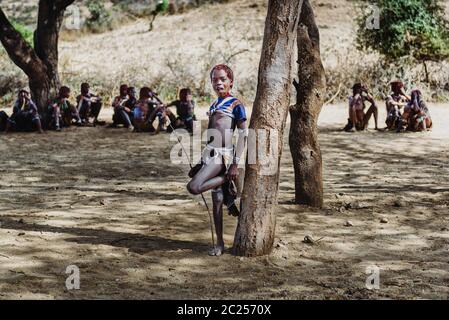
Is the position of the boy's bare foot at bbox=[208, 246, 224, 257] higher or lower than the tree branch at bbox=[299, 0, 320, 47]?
lower

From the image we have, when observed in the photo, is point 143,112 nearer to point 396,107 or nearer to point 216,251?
point 396,107

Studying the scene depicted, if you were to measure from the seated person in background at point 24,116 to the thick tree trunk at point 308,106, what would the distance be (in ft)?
22.5

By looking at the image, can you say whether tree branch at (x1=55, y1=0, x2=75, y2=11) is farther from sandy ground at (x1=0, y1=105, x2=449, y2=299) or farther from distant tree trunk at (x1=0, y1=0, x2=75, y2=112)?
sandy ground at (x1=0, y1=105, x2=449, y2=299)

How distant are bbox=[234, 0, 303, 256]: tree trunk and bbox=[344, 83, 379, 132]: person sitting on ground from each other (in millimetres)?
7026

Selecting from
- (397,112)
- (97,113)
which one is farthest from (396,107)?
(97,113)

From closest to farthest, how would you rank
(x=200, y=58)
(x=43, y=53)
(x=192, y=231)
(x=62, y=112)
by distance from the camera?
(x=192, y=231), (x=62, y=112), (x=43, y=53), (x=200, y=58)

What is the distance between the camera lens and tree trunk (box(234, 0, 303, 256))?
5.73m

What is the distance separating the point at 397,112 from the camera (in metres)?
12.7

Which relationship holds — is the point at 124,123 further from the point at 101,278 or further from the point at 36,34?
the point at 101,278

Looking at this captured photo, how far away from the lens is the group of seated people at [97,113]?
1292 cm

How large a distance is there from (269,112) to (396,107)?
7363 millimetres

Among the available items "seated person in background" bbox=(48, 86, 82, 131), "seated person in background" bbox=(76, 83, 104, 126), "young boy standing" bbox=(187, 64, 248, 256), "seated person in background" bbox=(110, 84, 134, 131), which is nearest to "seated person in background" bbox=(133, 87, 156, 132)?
"seated person in background" bbox=(110, 84, 134, 131)

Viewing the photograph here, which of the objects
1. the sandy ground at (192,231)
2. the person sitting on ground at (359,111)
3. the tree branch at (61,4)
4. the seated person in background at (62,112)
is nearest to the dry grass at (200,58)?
the seated person in background at (62,112)

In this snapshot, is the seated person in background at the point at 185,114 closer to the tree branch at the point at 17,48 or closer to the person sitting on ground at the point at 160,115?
the person sitting on ground at the point at 160,115
